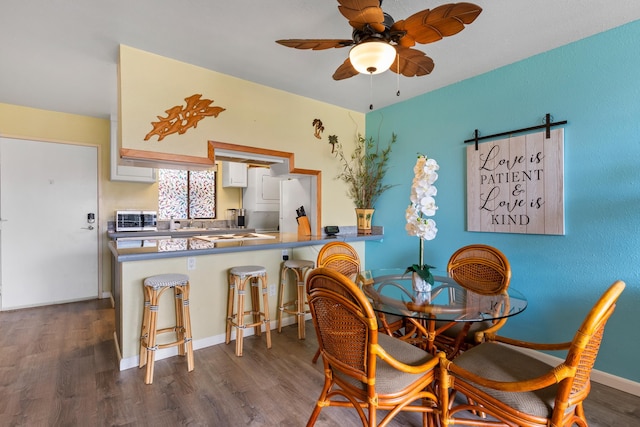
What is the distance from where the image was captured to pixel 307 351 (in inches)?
106

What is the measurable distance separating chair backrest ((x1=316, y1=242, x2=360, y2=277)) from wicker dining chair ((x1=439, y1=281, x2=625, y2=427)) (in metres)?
1.16

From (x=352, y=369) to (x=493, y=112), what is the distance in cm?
257

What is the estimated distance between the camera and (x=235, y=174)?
17.2 feet


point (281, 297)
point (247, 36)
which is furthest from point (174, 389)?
point (247, 36)

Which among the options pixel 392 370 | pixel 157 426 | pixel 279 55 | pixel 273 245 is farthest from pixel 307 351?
pixel 279 55

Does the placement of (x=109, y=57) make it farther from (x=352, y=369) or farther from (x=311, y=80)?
(x=352, y=369)

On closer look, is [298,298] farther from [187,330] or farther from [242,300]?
[187,330]

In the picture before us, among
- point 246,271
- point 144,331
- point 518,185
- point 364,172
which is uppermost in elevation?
point 364,172

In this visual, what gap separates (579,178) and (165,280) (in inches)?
124

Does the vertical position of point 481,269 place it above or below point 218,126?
below

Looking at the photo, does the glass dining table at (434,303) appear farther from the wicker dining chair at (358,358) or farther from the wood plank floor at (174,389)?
the wood plank floor at (174,389)

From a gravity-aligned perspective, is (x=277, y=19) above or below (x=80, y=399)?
above

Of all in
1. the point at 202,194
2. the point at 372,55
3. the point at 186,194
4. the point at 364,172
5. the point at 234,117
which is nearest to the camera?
the point at 372,55

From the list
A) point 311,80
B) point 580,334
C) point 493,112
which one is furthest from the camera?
point 311,80
